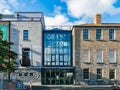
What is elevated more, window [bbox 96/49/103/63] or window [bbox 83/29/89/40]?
window [bbox 83/29/89/40]

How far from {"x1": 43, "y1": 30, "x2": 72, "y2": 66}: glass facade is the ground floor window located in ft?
8.67

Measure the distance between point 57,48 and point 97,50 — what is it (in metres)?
7.77

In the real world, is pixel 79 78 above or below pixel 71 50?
below

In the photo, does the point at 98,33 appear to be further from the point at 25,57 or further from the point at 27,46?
the point at 25,57

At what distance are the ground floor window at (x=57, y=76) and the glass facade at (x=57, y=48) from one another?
264 cm

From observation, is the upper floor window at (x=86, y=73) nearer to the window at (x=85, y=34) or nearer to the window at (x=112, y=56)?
the window at (x=112, y=56)

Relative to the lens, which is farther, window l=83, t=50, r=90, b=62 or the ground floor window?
the ground floor window

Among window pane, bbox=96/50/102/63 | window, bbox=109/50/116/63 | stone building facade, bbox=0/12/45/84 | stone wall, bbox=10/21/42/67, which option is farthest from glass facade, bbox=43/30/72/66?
window, bbox=109/50/116/63

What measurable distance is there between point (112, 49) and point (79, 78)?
8067 mm

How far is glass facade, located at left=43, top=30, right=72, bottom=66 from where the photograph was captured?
65.8 metres

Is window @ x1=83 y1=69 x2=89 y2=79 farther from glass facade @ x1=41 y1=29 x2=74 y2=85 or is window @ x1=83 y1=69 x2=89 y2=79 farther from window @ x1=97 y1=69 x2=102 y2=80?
glass facade @ x1=41 y1=29 x2=74 y2=85

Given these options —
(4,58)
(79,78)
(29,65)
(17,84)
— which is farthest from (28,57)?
(4,58)

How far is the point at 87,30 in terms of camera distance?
207 feet

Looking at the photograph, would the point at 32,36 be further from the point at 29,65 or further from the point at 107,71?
the point at 107,71
